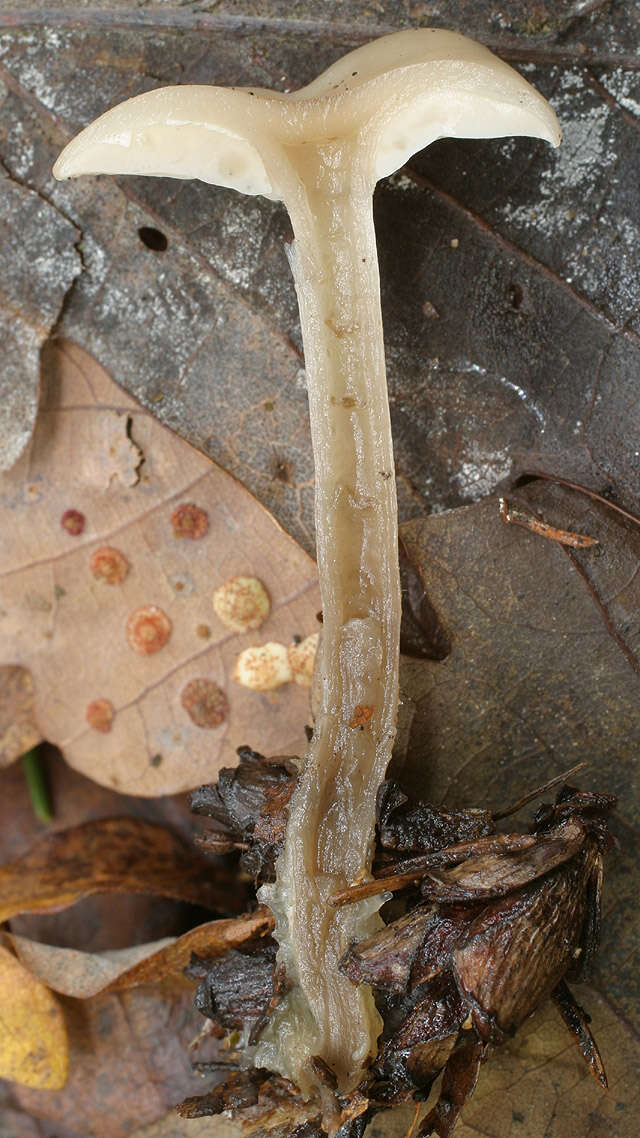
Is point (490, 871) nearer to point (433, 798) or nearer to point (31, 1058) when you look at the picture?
point (433, 798)

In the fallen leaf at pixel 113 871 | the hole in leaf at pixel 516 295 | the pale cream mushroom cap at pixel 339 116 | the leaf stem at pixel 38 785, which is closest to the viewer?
the pale cream mushroom cap at pixel 339 116

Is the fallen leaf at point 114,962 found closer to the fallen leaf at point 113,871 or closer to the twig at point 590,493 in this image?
the fallen leaf at point 113,871

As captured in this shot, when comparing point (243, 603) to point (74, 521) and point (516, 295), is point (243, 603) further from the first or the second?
point (516, 295)

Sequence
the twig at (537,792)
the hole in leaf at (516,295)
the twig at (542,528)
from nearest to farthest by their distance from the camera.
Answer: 1. the twig at (537,792)
2. the twig at (542,528)
3. the hole in leaf at (516,295)

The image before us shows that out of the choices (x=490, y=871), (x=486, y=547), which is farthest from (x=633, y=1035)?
(x=486, y=547)

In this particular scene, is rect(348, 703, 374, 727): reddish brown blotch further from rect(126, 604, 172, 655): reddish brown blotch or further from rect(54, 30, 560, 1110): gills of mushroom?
rect(126, 604, 172, 655): reddish brown blotch

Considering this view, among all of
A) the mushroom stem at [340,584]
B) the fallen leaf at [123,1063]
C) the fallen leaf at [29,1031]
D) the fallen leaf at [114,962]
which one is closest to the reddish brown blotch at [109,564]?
the mushroom stem at [340,584]
